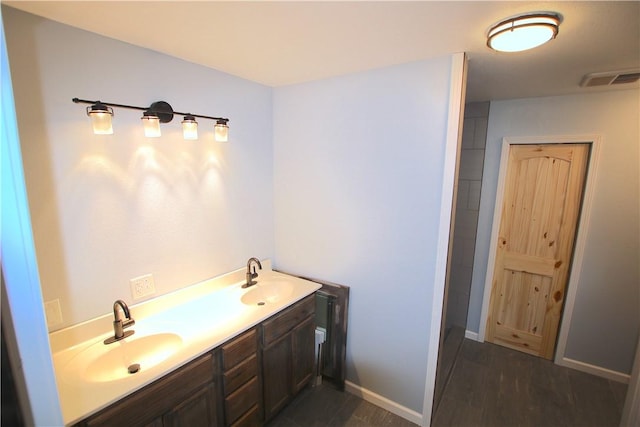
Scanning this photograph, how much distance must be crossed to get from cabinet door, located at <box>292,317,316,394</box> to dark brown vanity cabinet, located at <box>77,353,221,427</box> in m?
0.62

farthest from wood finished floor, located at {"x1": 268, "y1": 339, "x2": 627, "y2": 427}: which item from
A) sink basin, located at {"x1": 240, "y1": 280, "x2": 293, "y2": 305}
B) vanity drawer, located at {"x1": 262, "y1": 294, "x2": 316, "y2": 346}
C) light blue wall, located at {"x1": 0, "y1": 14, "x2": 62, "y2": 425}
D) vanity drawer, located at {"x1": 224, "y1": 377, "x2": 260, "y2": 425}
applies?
light blue wall, located at {"x1": 0, "y1": 14, "x2": 62, "y2": 425}

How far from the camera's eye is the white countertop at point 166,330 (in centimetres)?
113

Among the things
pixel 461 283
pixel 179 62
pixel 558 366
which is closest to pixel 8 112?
pixel 179 62

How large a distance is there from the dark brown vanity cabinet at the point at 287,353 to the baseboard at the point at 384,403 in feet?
1.21

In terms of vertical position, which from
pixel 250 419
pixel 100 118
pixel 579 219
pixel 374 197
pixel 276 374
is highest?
pixel 100 118

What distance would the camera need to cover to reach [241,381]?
1.62 meters

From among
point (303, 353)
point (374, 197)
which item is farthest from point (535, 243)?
point (303, 353)

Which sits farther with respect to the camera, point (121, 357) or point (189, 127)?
point (189, 127)

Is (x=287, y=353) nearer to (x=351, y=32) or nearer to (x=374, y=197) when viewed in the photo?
(x=374, y=197)

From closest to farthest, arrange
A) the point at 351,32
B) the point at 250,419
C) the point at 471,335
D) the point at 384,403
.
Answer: the point at 351,32, the point at 250,419, the point at 384,403, the point at 471,335

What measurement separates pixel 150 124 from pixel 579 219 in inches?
127

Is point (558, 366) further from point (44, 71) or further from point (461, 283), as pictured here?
point (44, 71)

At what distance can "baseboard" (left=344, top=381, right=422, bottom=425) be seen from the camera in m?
2.00

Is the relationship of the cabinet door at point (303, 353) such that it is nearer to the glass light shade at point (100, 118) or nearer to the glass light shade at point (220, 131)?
the glass light shade at point (220, 131)
